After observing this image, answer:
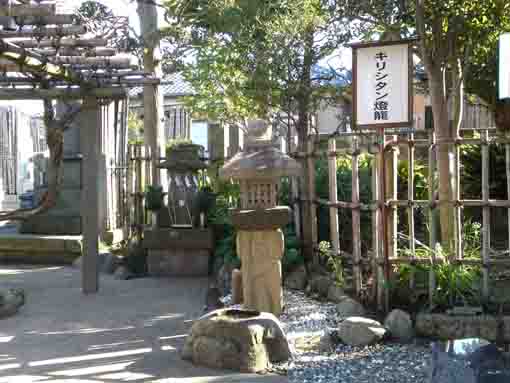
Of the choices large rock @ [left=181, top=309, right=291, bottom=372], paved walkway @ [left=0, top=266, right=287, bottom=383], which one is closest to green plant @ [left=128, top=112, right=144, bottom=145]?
paved walkway @ [left=0, top=266, right=287, bottom=383]

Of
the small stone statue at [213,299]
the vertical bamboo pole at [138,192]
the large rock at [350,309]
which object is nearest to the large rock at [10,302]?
the small stone statue at [213,299]

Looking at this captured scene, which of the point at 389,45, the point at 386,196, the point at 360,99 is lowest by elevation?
the point at 386,196

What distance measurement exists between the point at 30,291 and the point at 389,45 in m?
5.31

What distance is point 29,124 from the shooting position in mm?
21516

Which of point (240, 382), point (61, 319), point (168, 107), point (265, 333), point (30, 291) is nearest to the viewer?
point (240, 382)

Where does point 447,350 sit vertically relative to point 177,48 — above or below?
below

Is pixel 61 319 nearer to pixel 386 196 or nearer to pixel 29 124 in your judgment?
pixel 386 196

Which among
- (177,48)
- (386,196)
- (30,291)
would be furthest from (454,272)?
(177,48)

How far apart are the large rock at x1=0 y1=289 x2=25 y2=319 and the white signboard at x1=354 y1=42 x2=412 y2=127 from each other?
4046 mm

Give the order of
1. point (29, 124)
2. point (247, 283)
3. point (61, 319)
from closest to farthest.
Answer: point (247, 283) → point (61, 319) → point (29, 124)

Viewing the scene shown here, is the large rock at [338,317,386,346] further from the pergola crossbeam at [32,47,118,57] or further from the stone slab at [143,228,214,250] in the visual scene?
the stone slab at [143,228,214,250]

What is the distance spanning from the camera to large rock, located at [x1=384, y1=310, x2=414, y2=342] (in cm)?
560

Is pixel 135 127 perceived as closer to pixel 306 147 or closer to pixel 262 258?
pixel 306 147

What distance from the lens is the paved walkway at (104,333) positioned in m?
4.98
